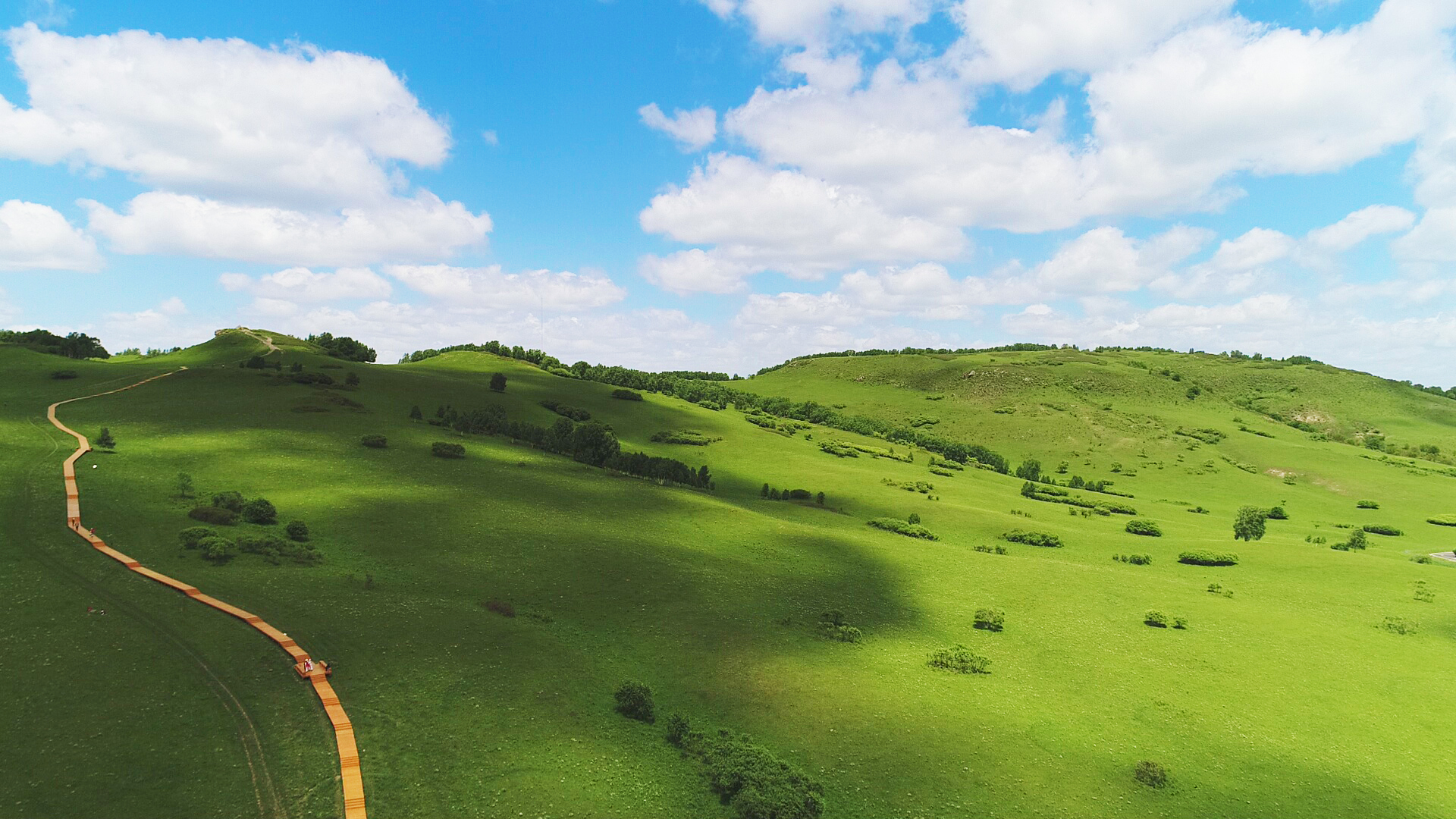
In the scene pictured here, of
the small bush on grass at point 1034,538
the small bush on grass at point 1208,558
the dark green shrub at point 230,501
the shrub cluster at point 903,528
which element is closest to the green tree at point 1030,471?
the small bush on grass at point 1034,538

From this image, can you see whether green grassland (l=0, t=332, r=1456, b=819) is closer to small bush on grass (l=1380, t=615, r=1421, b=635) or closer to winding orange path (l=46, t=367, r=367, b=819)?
winding orange path (l=46, t=367, r=367, b=819)

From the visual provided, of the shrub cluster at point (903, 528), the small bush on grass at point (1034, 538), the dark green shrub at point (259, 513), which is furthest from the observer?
the shrub cluster at point (903, 528)

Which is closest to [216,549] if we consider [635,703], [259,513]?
[259,513]

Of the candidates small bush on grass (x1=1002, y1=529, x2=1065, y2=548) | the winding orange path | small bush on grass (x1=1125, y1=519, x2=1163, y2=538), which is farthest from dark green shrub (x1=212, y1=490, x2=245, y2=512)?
small bush on grass (x1=1125, y1=519, x2=1163, y2=538)

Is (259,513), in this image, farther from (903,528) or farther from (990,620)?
(903,528)

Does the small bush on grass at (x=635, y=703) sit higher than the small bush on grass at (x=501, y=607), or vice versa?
the small bush on grass at (x=501, y=607)

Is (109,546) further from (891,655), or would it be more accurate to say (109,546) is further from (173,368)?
(173,368)

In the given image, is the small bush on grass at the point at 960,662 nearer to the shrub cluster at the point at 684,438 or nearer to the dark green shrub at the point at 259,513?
the dark green shrub at the point at 259,513

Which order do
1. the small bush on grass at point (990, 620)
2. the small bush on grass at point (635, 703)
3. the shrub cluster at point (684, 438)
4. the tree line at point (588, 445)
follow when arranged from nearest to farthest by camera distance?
the small bush on grass at point (635, 703)
the small bush on grass at point (990, 620)
the tree line at point (588, 445)
the shrub cluster at point (684, 438)
